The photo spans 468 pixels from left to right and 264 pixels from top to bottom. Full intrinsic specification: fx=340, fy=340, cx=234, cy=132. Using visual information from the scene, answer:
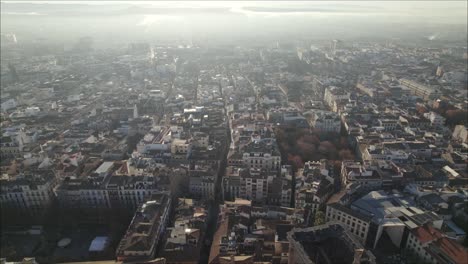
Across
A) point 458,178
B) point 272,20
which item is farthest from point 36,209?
point 272,20

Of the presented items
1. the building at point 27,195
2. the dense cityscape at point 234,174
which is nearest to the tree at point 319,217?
the dense cityscape at point 234,174

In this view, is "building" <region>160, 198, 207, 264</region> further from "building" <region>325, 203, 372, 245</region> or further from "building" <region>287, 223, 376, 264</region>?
"building" <region>325, 203, 372, 245</region>

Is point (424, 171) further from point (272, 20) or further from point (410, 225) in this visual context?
point (272, 20)

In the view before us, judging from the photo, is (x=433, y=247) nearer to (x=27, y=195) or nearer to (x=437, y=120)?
(x=437, y=120)

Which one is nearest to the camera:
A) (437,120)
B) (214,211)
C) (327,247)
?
(327,247)

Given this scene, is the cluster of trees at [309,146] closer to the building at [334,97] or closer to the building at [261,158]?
the building at [261,158]

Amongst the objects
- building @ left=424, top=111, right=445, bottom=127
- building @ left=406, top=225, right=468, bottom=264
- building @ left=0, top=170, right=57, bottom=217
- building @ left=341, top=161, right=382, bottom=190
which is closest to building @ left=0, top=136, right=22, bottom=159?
building @ left=0, top=170, right=57, bottom=217

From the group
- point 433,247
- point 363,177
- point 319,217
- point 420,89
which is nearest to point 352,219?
point 319,217
